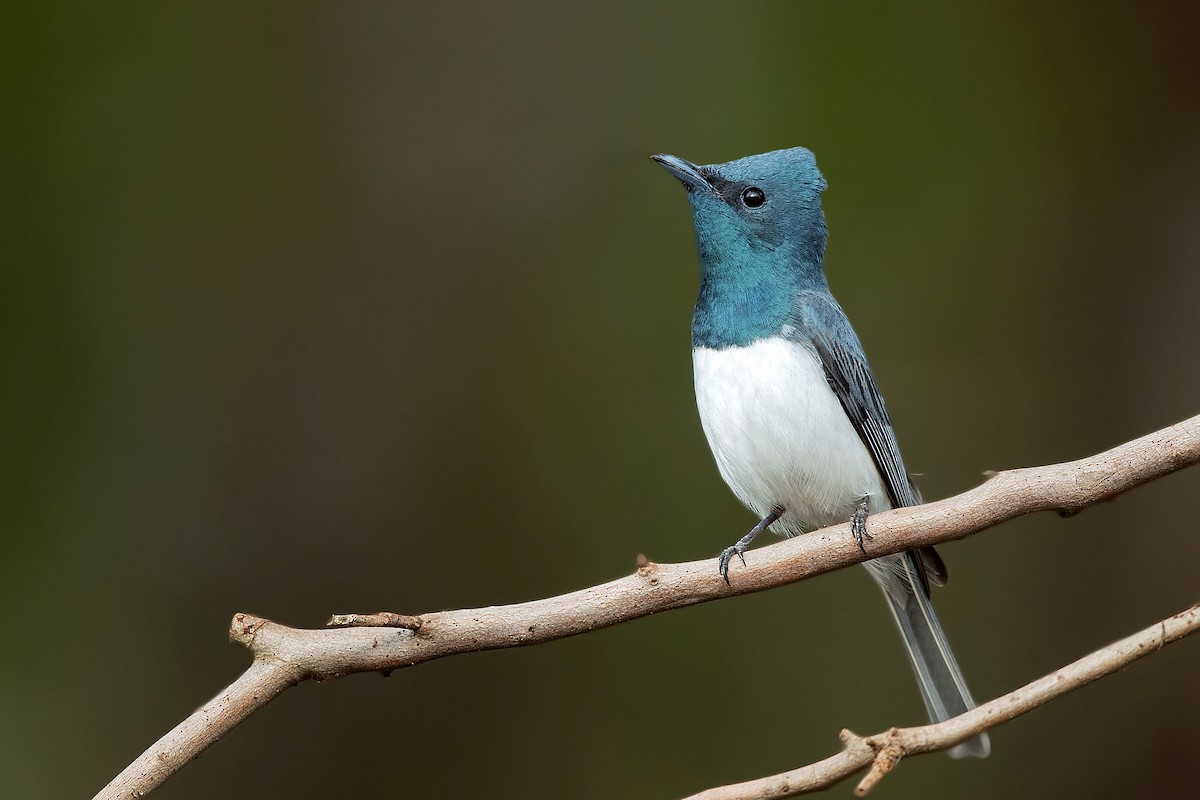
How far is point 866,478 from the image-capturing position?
2805mm

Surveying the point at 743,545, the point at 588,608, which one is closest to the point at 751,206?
the point at 743,545

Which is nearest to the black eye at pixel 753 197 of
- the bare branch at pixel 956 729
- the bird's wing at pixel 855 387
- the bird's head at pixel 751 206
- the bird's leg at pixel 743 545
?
the bird's head at pixel 751 206

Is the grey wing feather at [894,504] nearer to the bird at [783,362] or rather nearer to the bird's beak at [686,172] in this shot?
the bird at [783,362]

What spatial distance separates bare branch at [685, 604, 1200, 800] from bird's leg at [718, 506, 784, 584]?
1.44 feet

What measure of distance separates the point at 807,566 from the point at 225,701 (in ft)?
3.48

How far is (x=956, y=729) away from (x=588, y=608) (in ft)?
2.12

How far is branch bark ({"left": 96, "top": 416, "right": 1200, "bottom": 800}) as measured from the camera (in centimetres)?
201

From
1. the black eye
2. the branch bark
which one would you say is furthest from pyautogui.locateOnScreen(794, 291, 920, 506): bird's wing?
the branch bark

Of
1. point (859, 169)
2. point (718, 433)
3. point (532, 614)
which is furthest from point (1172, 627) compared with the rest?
point (859, 169)

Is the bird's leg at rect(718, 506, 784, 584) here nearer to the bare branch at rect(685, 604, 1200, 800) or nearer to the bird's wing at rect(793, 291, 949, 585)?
the bird's wing at rect(793, 291, 949, 585)

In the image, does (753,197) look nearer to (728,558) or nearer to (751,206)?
(751,206)

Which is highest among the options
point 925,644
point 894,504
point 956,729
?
point 894,504

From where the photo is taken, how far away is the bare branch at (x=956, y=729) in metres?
1.73

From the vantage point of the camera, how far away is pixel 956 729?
1.80 metres
